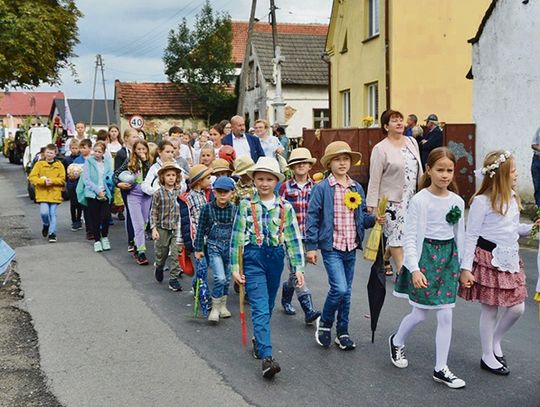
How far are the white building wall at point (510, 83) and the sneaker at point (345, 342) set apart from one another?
30.1 ft

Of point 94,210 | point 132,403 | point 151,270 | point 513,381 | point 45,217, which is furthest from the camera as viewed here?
point 45,217

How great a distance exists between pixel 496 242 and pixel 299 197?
8.10ft

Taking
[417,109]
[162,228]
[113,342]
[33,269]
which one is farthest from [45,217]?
[417,109]

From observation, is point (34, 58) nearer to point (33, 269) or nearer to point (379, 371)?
point (33, 269)

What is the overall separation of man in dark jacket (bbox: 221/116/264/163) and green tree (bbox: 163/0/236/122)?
32.7 meters

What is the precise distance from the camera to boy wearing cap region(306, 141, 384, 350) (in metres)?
5.61

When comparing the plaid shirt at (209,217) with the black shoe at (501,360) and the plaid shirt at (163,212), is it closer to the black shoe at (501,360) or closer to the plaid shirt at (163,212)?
the plaid shirt at (163,212)

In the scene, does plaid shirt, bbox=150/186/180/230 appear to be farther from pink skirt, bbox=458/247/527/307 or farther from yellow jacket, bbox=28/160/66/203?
pink skirt, bbox=458/247/527/307

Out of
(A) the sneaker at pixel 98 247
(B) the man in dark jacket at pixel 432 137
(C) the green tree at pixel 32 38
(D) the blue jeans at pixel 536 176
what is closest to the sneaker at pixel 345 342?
(A) the sneaker at pixel 98 247

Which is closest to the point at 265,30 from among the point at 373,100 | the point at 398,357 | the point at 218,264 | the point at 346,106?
the point at 346,106

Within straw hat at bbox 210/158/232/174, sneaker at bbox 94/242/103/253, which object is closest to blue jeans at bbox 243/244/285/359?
straw hat at bbox 210/158/232/174

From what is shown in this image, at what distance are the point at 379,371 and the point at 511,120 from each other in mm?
10413

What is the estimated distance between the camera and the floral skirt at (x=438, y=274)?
488 cm

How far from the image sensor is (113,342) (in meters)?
5.99
